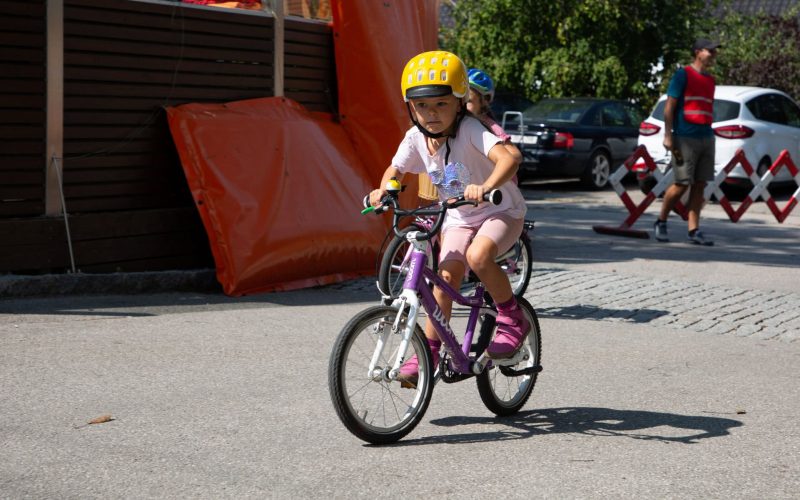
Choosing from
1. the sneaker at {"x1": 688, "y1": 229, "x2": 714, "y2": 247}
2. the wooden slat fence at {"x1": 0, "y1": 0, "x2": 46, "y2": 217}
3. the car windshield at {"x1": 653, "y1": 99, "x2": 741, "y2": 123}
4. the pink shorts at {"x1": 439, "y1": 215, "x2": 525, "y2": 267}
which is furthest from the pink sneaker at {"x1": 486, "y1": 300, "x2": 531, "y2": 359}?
the car windshield at {"x1": 653, "y1": 99, "x2": 741, "y2": 123}

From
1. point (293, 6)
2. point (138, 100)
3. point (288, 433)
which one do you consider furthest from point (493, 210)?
point (293, 6)

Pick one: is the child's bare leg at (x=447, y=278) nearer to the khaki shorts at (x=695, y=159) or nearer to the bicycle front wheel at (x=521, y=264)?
the bicycle front wheel at (x=521, y=264)

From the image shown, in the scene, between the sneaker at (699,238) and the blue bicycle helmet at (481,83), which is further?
the sneaker at (699,238)

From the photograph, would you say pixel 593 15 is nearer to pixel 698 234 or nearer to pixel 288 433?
pixel 698 234

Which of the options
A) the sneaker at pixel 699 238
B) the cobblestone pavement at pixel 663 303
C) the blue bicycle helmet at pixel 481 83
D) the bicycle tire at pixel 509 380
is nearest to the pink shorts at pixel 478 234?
the bicycle tire at pixel 509 380

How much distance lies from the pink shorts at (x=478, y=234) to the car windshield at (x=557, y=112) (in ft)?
51.6

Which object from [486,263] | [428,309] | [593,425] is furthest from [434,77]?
[593,425]

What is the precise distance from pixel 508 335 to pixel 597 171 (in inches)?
618

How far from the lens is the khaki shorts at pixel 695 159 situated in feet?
43.1

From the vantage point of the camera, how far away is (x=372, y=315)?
17.1 ft

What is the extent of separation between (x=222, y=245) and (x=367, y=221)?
1.58 m

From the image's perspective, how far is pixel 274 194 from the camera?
10.0 metres

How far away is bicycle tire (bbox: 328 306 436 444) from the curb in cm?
429

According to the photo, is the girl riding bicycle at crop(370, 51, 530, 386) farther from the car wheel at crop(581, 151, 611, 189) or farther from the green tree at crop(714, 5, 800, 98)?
the green tree at crop(714, 5, 800, 98)
